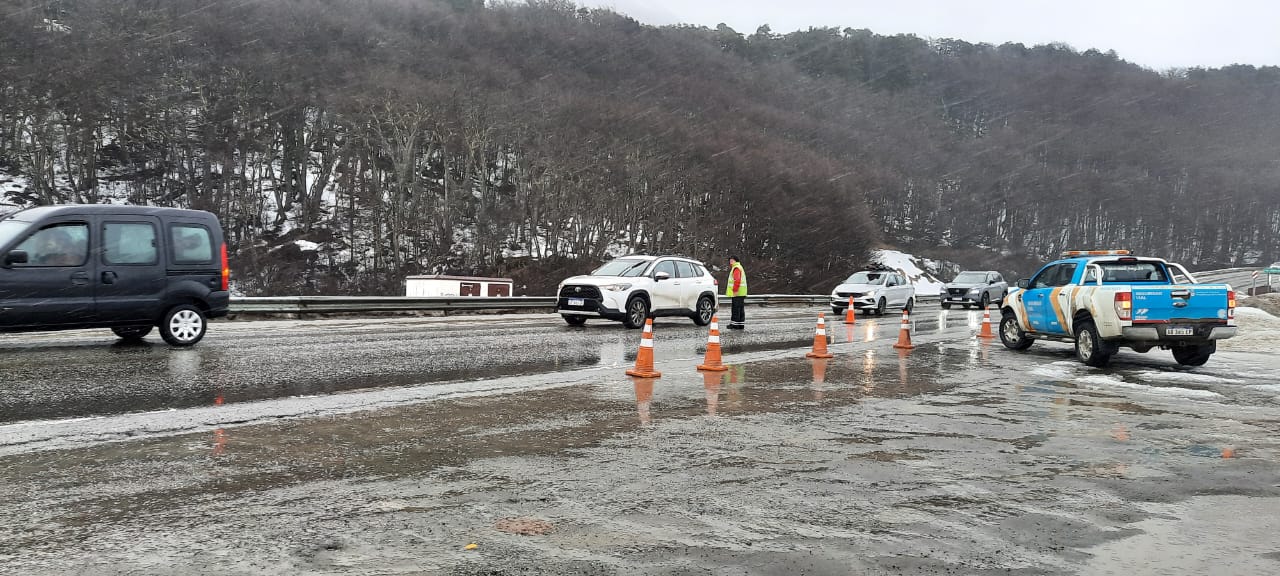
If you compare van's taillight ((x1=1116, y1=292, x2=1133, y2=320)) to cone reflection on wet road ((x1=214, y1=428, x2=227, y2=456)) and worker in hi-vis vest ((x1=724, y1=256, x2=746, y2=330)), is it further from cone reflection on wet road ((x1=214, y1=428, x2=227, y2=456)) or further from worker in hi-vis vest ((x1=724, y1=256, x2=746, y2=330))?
cone reflection on wet road ((x1=214, y1=428, x2=227, y2=456))

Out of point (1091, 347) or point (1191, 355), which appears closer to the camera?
point (1091, 347)

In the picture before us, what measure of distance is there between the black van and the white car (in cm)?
2224

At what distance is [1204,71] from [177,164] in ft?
467

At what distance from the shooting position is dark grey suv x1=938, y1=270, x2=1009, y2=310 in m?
36.6

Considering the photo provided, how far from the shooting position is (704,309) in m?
20.6

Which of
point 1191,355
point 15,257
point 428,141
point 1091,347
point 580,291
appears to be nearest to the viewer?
point 15,257

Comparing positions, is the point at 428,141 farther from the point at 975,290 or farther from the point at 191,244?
the point at 191,244

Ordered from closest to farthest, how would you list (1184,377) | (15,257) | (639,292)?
1. (15,257)
2. (1184,377)
3. (639,292)

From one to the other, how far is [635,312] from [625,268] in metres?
1.32

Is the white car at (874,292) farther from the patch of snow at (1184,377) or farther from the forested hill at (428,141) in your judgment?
the forested hill at (428,141)

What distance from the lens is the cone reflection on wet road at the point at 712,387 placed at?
805 centimetres

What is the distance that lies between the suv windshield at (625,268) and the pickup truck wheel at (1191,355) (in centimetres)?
1045

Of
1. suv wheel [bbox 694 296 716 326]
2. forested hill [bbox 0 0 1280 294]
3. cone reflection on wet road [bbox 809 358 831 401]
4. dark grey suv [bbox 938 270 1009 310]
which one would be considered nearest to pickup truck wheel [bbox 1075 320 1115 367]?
cone reflection on wet road [bbox 809 358 831 401]

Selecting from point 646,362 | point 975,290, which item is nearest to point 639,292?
point 646,362
